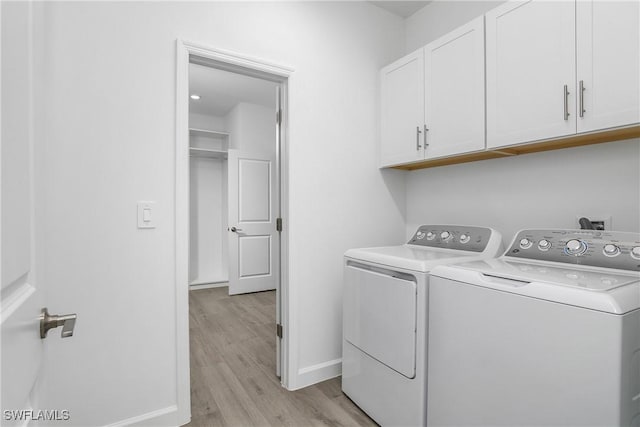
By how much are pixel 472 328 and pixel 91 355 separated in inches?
68.3

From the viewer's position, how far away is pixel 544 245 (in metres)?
1.52

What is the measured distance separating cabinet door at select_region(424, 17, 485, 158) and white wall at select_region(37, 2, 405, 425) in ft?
2.33

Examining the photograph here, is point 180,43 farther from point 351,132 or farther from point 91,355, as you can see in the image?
point 91,355

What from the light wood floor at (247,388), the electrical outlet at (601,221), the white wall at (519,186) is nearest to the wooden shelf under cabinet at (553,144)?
the white wall at (519,186)

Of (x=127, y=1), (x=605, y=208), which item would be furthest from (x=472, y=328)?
(x=127, y=1)

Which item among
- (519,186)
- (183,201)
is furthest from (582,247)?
(183,201)

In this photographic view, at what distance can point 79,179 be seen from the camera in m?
1.48

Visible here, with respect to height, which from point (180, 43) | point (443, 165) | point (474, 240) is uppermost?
point (180, 43)

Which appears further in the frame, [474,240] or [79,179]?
[474,240]

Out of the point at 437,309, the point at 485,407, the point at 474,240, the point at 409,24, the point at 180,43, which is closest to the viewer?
the point at 485,407

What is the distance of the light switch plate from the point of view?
5.31 ft

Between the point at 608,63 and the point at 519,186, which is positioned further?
the point at 519,186

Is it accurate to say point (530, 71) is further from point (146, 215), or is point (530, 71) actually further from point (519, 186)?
point (146, 215)

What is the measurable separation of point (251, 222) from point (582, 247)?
377 centimetres
